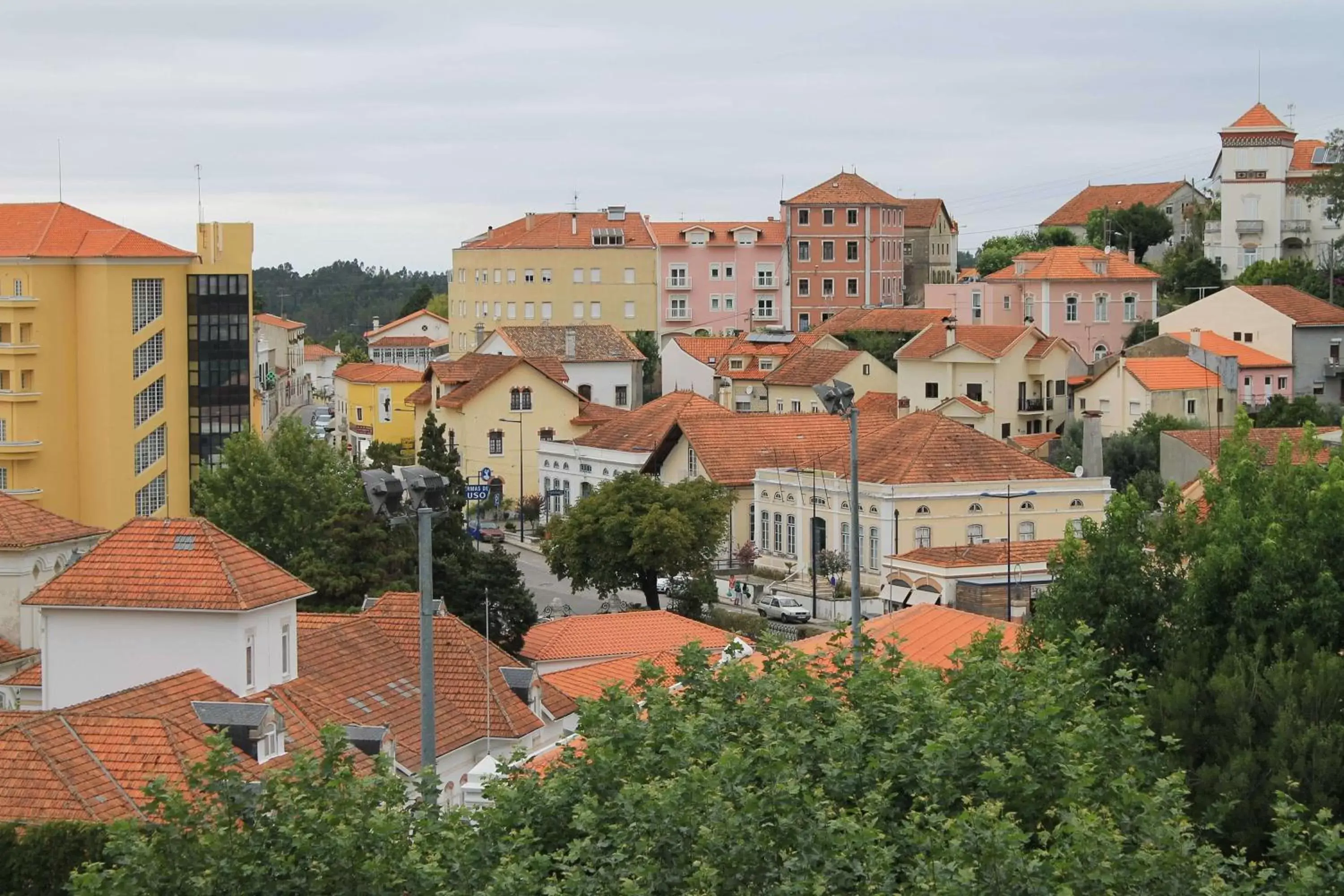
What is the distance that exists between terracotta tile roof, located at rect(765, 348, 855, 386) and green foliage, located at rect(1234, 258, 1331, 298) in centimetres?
1856

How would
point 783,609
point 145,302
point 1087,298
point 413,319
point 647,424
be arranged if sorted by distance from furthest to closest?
point 413,319 → point 1087,298 → point 647,424 → point 145,302 → point 783,609

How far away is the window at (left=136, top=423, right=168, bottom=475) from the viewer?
→ 69188 mm

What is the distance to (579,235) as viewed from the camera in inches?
4786

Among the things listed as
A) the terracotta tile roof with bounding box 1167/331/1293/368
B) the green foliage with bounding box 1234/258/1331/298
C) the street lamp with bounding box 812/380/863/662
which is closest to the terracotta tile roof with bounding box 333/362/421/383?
the terracotta tile roof with bounding box 1167/331/1293/368

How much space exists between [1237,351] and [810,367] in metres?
17.3

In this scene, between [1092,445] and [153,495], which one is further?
[1092,445]

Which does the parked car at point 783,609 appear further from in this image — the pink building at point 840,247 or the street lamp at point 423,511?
the pink building at point 840,247

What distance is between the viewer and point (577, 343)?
327 ft

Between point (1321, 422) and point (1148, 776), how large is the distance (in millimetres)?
62366

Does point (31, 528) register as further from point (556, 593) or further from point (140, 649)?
point (556, 593)

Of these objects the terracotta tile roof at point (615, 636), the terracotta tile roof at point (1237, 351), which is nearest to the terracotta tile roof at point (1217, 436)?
the terracotta tile roof at point (1237, 351)

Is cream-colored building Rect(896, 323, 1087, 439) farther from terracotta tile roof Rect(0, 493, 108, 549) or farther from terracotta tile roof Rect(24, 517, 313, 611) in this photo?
terracotta tile roof Rect(24, 517, 313, 611)

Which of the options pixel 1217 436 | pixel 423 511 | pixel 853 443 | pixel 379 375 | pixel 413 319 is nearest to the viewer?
pixel 423 511

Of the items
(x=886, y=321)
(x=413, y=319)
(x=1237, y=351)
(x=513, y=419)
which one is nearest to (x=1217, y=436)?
(x=1237, y=351)
